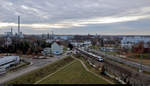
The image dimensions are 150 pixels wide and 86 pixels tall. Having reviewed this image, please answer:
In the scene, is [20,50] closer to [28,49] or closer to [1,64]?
[28,49]

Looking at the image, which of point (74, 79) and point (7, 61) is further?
point (7, 61)

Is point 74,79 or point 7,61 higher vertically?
point 7,61

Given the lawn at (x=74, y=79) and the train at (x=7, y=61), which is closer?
the lawn at (x=74, y=79)

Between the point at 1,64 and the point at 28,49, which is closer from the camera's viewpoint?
the point at 1,64

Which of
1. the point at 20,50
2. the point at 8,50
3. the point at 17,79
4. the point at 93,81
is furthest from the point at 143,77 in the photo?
the point at 8,50

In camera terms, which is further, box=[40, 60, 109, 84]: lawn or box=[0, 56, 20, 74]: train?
box=[0, 56, 20, 74]: train

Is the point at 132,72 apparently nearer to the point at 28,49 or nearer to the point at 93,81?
the point at 93,81

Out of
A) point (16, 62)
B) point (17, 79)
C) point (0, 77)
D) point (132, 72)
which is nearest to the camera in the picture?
point (17, 79)

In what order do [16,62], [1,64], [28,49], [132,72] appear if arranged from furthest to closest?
[28,49] < [16,62] < [1,64] < [132,72]

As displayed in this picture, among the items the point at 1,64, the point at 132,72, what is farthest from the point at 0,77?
the point at 132,72
